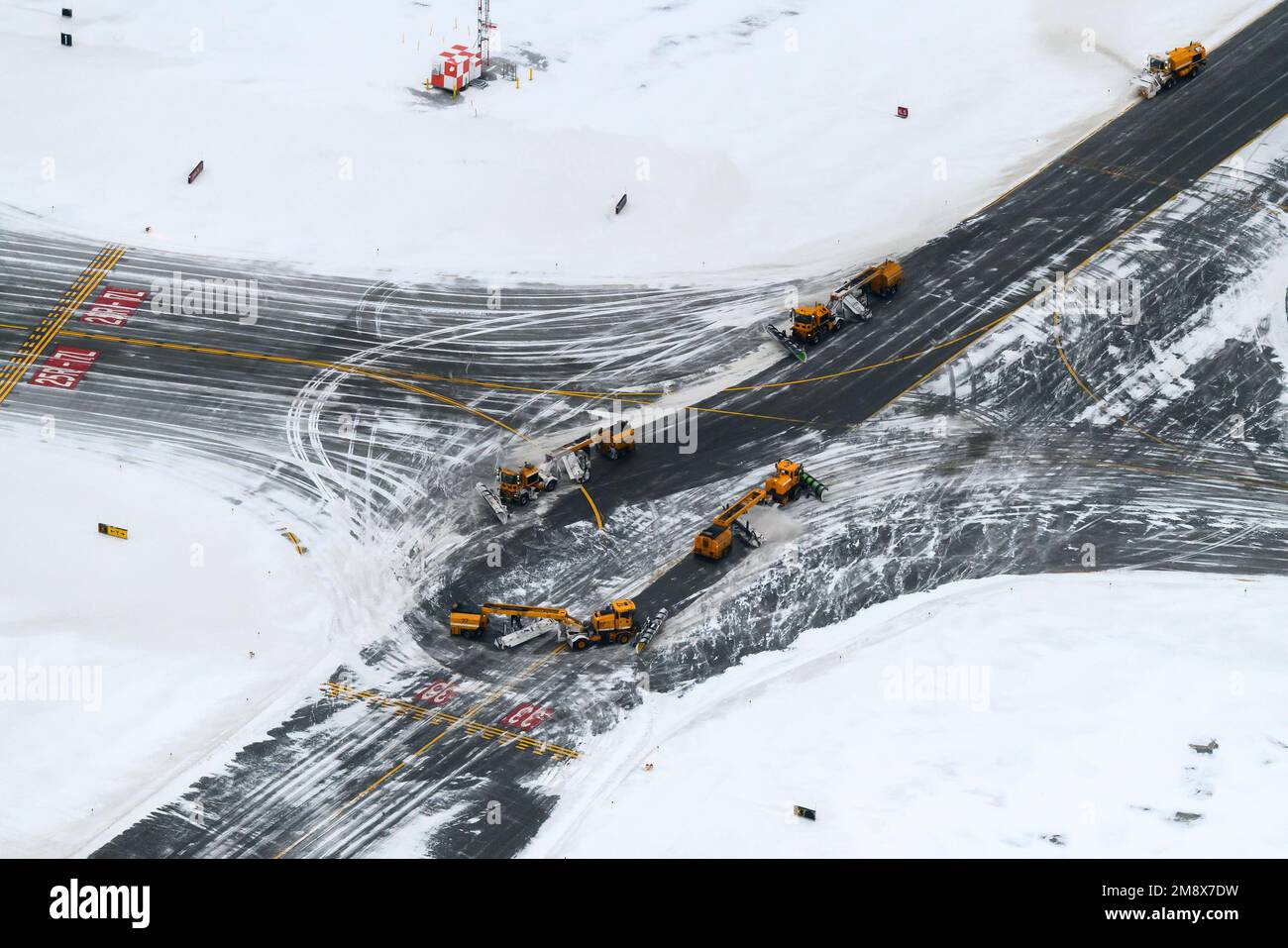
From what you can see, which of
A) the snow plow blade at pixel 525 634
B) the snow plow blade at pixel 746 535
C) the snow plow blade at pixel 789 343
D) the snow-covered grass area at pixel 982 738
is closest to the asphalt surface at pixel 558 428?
the snow plow blade at pixel 789 343

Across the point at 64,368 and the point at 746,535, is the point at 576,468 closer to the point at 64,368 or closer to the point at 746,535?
the point at 746,535

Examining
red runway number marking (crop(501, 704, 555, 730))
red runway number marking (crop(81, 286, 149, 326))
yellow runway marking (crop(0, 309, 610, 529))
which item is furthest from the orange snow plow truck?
red runway number marking (crop(81, 286, 149, 326))

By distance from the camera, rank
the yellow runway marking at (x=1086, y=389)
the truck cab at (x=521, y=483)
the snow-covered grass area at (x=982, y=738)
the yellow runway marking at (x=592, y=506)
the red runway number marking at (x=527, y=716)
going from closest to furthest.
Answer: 1. the snow-covered grass area at (x=982, y=738)
2. the red runway number marking at (x=527, y=716)
3. the yellow runway marking at (x=592, y=506)
4. the truck cab at (x=521, y=483)
5. the yellow runway marking at (x=1086, y=389)

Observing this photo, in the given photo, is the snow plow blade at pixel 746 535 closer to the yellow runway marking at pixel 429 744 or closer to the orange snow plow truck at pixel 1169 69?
the yellow runway marking at pixel 429 744

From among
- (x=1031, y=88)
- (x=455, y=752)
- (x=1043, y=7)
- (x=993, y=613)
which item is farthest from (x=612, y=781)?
(x=1043, y=7)

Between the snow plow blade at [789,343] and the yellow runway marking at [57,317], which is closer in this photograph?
the yellow runway marking at [57,317]

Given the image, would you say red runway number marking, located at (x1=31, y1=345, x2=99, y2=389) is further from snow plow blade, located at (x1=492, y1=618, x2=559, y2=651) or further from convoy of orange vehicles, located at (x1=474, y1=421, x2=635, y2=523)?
snow plow blade, located at (x1=492, y1=618, x2=559, y2=651)
